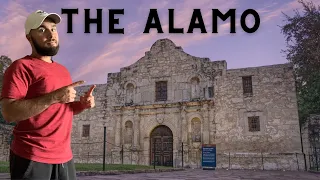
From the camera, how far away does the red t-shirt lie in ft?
5.79

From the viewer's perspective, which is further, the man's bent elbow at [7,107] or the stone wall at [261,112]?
the stone wall at [261,112]

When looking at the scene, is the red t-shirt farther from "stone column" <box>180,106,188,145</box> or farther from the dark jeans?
"stone column" <box>180,106,188,145</box>

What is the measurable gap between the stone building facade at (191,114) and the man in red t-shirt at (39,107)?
16.4 metres

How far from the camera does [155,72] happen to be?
2030 centimetres

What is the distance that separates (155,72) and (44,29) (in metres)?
18.3

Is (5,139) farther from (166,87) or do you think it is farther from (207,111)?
(207,111)

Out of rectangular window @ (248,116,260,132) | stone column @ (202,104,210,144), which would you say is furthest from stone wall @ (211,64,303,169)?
stone column @ (202,104,210,144)

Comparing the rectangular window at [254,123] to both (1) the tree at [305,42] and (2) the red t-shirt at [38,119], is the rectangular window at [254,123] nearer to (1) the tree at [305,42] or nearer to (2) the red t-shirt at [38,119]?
(1) the tree at [305,42]

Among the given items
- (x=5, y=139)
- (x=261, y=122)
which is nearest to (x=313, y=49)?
(x=261, y=122)

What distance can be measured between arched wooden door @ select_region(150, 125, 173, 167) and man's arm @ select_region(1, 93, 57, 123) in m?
17.1

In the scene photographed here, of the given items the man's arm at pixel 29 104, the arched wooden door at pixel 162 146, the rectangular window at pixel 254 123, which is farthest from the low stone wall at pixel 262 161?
the man's arm at pixel 29 104

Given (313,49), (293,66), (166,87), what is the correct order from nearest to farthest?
(313,49) < (293,66) < (166,87)

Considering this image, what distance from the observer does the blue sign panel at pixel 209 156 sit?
635 inches

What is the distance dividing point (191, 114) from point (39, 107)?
17.4m
